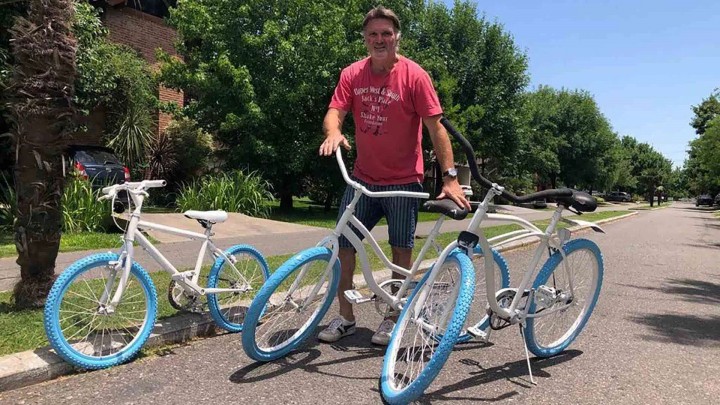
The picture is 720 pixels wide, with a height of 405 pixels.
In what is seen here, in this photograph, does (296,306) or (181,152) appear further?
(181,152)

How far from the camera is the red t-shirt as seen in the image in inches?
152

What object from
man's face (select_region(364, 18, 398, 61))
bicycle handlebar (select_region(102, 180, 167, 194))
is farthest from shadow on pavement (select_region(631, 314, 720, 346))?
bicycle handlebar (select_region(102, 180, 167, 194))

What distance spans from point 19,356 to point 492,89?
23255mm

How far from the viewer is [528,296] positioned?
11.7ft

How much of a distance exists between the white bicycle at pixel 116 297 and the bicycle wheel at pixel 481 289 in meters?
1.84

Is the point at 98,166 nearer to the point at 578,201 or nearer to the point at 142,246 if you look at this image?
the point at 142,246

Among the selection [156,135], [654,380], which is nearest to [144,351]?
[654,380]

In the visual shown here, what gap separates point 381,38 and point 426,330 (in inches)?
79.7

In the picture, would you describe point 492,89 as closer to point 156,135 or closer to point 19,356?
point 156,135

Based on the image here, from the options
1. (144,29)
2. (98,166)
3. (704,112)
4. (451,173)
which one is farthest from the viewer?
(704,112)

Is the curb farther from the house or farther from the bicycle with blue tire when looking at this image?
the house

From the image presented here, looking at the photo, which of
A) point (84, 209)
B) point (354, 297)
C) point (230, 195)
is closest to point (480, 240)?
point (354, 297)

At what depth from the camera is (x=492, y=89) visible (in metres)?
24.2

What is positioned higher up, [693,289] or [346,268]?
[346,268]
